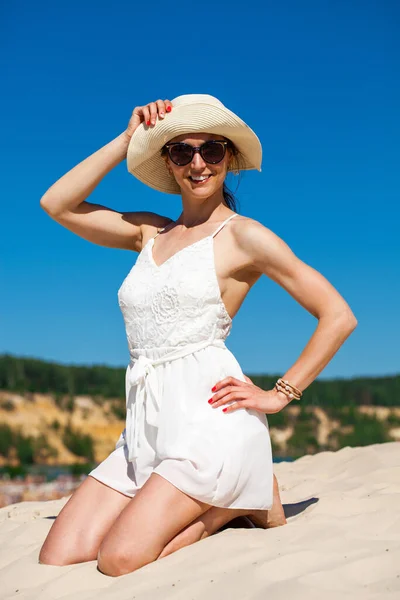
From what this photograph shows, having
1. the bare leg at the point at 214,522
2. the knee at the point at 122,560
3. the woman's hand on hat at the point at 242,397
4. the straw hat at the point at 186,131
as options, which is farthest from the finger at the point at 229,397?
the straw hat at the point at 186,131

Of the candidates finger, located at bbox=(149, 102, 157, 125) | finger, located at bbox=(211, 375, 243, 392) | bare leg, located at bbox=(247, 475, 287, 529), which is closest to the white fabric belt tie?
finger, located at bbox=(211, 375, 243, 392)

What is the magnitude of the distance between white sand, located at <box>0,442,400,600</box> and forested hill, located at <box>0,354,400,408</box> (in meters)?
38.4

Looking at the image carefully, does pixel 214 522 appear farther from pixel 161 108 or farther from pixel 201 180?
pixel 161 108

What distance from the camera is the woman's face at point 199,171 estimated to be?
377 centimetres

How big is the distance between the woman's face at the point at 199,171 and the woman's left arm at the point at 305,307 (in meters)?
0.41

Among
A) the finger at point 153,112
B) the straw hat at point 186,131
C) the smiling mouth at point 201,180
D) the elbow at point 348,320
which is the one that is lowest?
the elbow at point 348,320

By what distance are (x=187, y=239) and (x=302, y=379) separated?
92cm

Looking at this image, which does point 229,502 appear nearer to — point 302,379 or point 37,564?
point 302,379

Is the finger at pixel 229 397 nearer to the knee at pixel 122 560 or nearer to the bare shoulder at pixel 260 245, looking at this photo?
the bare shoulder at pixel 260 245

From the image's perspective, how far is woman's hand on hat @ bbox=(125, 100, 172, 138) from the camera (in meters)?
3.86

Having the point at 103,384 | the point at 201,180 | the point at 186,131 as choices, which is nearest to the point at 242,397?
the point at 201,180

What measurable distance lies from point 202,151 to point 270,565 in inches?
77.5

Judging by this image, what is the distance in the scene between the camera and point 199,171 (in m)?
3.78

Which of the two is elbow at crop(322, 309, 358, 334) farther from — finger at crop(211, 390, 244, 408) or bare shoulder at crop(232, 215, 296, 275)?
finger at crop(211, 390, 244, 408)
